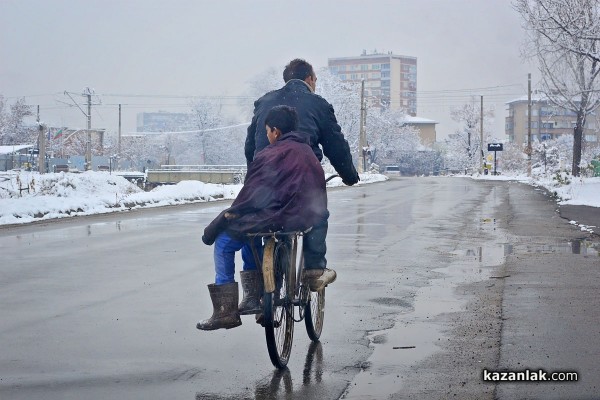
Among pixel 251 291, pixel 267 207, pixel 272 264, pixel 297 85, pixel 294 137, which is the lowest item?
pixel 251 291

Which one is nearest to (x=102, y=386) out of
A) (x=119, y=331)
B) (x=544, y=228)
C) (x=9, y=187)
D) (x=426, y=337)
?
(x=119, y=331)

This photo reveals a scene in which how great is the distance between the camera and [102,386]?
543 centimetres

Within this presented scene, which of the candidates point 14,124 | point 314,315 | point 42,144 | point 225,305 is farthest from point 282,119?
point 14,124

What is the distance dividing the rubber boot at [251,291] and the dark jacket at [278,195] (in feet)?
1.19

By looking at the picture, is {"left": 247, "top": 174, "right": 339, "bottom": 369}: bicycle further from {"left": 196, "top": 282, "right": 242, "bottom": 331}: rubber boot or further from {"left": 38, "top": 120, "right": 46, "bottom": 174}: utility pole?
{"left": 38, "top": 120, "right": 46, "bottom": 174}: utility pole

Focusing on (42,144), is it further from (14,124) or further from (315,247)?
(14,124)

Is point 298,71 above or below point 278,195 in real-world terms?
above

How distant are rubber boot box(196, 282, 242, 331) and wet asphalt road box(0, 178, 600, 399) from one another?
0.27m

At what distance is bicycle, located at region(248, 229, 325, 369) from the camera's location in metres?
5.60

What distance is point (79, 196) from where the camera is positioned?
2930 centimetres

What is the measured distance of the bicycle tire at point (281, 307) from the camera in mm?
5699

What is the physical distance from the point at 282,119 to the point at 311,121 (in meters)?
0.53

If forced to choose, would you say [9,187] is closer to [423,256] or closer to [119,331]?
[423,256]

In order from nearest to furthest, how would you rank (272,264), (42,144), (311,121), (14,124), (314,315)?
(272,264) → (311,121) → (314,315) → (42,144) → (14,124)
